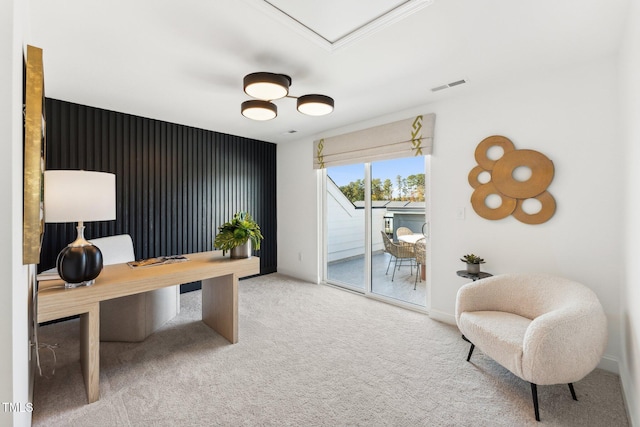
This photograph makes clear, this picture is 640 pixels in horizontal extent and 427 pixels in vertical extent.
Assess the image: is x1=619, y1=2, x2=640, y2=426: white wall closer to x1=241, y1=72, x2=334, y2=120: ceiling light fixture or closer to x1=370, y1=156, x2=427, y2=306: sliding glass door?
x1=370, y1=156, x2=427, y2=306: sliding glass door

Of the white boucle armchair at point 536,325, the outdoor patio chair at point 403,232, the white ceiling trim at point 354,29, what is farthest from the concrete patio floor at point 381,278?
the white ceiling trim at point 354,29

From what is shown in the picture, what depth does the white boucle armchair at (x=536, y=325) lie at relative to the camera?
62.7 inches

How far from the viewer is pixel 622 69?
76.4 inches

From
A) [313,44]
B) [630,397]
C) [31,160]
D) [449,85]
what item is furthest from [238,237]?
[630,397]

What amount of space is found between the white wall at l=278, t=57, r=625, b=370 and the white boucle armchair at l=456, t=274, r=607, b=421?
42cm

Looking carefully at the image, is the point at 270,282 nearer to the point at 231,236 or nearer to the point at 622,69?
the point at 231,236

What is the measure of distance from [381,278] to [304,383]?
216cm

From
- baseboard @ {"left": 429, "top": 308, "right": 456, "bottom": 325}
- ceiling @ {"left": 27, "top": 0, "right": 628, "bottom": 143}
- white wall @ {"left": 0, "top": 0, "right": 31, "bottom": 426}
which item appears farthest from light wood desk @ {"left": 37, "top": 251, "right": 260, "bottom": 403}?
baseboard @ {"left": 429, "top": 308, "right": 456, "bottom": 325}

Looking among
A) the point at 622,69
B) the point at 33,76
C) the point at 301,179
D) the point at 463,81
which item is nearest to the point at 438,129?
the point at 463,81

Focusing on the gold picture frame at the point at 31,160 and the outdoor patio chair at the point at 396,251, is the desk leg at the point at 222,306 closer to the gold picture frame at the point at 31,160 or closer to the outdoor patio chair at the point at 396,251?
the gold picture frame at the point at 31,160

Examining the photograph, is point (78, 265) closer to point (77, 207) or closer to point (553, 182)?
point (77, 207)

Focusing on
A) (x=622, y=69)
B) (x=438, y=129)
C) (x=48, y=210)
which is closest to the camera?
(x=48, y=210)

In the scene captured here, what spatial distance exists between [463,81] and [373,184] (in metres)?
1.63

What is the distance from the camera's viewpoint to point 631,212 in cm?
172
